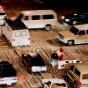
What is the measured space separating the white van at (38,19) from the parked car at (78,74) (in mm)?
9299

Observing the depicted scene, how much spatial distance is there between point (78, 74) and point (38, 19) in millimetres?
11161

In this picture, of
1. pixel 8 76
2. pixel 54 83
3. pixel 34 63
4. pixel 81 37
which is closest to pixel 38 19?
pixel 81 37

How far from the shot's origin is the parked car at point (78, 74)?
77.9ft

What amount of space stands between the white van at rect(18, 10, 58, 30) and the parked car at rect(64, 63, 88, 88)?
9299 mm

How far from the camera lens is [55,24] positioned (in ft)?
117

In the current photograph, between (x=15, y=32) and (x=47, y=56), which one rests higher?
(x=15, y=32)

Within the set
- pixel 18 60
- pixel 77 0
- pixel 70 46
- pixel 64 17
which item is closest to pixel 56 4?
pixel 77 0

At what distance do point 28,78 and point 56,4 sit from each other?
61.8 ft

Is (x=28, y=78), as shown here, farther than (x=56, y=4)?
No

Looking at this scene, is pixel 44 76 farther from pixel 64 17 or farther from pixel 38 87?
pixel 64 17

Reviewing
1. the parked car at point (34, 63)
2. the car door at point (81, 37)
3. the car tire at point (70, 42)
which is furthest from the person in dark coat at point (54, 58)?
the car door at point (81, 37)

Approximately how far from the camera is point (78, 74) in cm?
2406

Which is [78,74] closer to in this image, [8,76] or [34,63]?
[34,63]

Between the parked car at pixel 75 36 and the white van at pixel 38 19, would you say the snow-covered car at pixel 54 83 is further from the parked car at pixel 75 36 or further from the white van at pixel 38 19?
the white van at pixel 38 19
